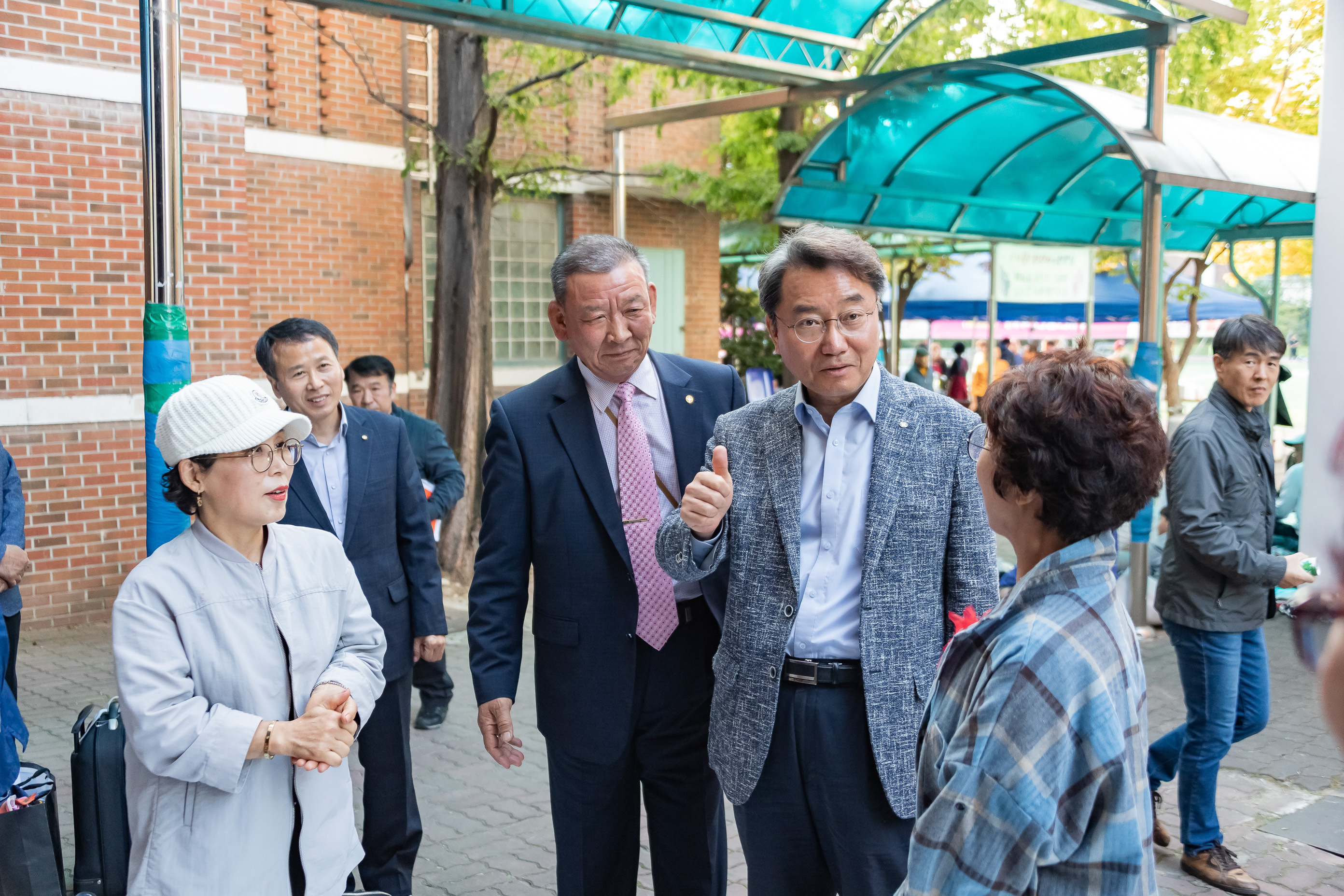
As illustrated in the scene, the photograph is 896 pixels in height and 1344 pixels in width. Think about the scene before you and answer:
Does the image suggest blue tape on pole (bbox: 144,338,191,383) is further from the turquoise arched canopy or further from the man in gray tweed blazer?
the turquoise arched canopy

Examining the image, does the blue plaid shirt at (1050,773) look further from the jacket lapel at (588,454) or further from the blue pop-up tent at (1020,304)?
the blue pop-up tent at (1020,304)

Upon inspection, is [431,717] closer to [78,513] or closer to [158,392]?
[158,392]

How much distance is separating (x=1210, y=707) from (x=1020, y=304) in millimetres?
16805

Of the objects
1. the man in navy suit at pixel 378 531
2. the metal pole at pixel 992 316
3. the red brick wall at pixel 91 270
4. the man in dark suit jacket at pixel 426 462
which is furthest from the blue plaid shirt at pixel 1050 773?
the metal pole at pixel 992 316

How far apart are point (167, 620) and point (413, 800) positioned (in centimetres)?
191

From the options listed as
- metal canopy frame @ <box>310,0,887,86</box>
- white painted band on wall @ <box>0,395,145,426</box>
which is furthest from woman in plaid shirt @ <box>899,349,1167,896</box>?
white painted band on wall @ <box>0,395,145,426</box>

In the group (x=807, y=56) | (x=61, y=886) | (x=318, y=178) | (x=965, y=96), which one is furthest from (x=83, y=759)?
(x=318, y=178)

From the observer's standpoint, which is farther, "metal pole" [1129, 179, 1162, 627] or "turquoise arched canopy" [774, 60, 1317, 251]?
"turquoise arched canopy" [774, 60, 1317, 251]

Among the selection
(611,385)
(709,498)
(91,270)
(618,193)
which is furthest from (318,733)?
(618,193)

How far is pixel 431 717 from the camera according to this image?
631cm

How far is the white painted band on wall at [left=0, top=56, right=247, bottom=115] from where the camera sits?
8117 millimetres

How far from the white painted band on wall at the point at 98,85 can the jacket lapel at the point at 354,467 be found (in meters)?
4.91

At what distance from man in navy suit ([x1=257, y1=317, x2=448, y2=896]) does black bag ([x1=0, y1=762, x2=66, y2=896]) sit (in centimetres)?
99

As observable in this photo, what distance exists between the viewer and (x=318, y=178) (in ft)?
38.5
